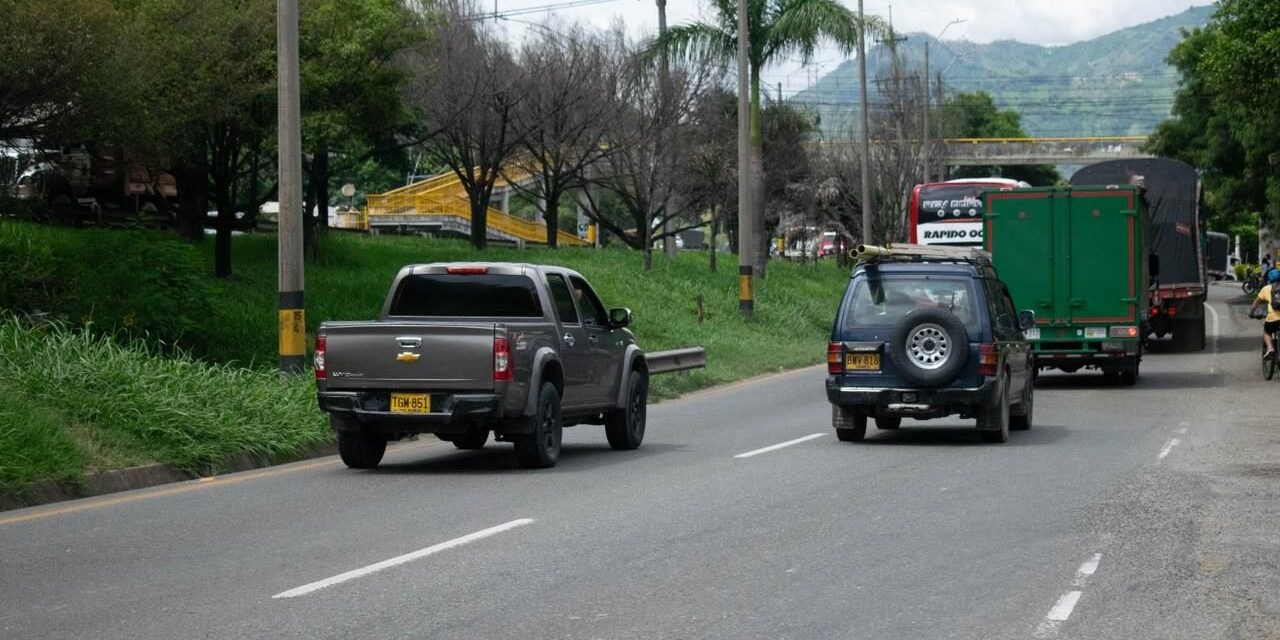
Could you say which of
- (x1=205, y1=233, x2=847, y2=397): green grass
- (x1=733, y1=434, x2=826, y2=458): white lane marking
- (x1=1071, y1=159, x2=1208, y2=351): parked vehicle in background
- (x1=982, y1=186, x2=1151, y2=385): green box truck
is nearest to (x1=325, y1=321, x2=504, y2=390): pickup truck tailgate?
(x1=733, y1=434, x2=826, y2=458): white lane marking

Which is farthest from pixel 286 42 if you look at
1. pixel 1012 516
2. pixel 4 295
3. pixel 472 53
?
pixel 472 53

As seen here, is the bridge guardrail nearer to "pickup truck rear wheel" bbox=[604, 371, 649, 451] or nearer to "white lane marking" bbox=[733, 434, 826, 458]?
"white lane marking" bbox=[733, 434, 826, 458]

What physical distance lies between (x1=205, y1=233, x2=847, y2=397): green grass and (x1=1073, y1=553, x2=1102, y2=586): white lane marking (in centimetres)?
1275

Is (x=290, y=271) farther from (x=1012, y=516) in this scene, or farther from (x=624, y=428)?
(x=1012, y=516)

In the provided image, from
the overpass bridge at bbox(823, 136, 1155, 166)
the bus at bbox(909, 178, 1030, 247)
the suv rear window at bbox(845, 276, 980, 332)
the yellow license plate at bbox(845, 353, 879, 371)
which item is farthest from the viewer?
the overpass bridge at bbox(823, 136, 1155, 166)

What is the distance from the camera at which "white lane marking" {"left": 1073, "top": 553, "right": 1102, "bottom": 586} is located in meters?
8.87

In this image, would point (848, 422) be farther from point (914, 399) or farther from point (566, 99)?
point (566, 99)

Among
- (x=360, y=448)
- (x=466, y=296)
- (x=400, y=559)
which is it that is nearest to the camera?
(x=400, y=559)

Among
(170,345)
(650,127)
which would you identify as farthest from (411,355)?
(650,127)

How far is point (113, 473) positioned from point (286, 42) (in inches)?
269

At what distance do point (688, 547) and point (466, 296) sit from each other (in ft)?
19.4

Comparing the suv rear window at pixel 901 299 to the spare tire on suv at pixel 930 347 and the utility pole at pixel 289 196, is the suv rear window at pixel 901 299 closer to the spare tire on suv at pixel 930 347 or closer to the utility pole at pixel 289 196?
the spare tire on suv at pixel 930 347

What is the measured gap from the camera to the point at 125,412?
569 inches

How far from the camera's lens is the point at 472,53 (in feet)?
138
